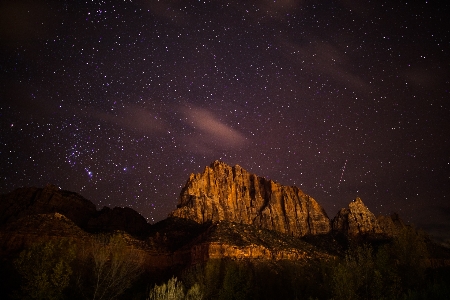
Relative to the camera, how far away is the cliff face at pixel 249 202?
13512cm

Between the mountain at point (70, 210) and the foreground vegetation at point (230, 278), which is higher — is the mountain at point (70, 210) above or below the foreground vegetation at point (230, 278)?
above

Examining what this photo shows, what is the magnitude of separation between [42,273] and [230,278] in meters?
28.5

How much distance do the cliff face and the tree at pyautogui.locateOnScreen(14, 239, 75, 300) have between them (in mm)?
82033

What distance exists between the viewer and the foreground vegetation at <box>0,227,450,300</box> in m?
30.9

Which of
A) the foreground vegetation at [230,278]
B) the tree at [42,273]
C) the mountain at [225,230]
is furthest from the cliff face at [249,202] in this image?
the tree at [42,273]

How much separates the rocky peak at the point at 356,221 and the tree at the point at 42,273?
374ft

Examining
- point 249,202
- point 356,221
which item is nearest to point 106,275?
point 356,221

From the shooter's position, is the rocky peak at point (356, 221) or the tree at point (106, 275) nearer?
the tree at point (106, 275)

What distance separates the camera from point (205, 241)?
79.4 meters

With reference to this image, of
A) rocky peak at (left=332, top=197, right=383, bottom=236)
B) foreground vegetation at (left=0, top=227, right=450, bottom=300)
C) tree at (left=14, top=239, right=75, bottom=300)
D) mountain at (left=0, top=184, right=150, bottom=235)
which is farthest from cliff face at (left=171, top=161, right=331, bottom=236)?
tree at (left=14, top=239, right=75, bottom=300)

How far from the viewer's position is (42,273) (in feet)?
126

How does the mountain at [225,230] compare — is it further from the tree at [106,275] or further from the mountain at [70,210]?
the tree at [106,275]

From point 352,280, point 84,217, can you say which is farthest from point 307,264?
point 84,217

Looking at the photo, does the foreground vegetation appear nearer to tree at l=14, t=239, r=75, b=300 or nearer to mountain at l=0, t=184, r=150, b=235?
tree at l=14, t=239, r=75, b=300
